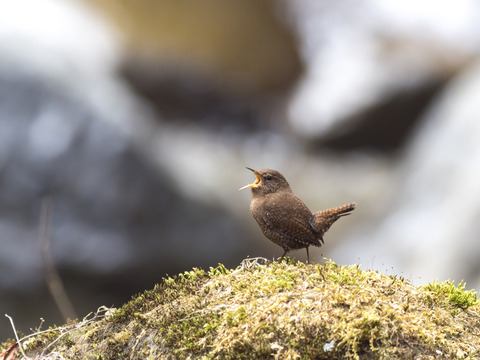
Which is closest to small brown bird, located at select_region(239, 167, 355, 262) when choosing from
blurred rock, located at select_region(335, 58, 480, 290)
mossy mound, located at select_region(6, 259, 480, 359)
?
mossy mound, located at select_region(6, 259, 480, 359)

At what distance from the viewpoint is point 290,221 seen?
11.5 ft

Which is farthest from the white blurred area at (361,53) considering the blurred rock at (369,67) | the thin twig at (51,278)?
the thin twig at (51,278)

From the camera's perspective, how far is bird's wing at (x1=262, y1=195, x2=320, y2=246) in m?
3.49

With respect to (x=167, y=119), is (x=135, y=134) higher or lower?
lower

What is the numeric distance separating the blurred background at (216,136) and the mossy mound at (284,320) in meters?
A: 4.80

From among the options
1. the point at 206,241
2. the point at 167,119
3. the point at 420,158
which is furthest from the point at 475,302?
the point at 167,119

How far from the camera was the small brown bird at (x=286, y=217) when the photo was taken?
138 inches

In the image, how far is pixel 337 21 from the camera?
10.2 metres

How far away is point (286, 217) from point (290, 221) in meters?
0.04

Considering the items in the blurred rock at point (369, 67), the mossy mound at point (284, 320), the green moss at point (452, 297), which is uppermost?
the blurred rock at point (369, 67)

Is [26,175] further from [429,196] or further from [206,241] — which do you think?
[429,196]

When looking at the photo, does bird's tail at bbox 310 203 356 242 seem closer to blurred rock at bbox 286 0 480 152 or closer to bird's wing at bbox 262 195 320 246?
bird's wing at bbox 262 195 320 246

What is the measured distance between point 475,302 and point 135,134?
690 centimetres

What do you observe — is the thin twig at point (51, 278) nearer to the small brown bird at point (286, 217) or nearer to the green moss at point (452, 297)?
the small brown bird at point (286, 217)
